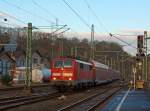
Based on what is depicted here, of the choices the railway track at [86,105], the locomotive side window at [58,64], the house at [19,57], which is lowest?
the railway track at [86,105]

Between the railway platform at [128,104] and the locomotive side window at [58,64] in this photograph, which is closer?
the railway platform at [128,104]

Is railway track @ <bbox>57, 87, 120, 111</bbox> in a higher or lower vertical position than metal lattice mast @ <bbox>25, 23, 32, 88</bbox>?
lower

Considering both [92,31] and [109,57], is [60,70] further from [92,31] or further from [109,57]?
[109,57]

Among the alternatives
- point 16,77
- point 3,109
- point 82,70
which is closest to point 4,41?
point 16,77

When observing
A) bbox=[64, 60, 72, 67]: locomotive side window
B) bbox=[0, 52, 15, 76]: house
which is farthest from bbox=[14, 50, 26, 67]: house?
bbox=[64, 60, 72, 67]: locomotive side window

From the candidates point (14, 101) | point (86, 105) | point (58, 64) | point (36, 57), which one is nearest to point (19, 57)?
point (36, 57)

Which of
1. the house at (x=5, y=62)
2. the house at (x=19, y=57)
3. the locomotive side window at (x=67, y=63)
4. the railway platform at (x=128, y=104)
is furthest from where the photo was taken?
the house at (x=19, y=57)

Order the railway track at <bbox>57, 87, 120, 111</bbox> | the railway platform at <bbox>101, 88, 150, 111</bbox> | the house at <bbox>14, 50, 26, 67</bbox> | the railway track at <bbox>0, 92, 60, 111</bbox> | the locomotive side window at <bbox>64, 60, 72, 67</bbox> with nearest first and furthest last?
1. the railway track at <bbox>57, 87, 120, 111</bbox>
2. the railway track at <bbox>0, 92, 60, 111</bbox>
3. the railway platform at <bbox>101, 88, 150, 111</bbox>
4. the locomotive side window at <bbox>64, 60, 72, 67</bbox>
5. the house at <bbox>14, 50, 26, 67</bbox>

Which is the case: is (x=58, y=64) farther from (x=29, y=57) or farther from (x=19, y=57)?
(x=19, y=57)

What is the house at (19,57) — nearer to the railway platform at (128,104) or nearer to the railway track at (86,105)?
the railway track at (86,105)

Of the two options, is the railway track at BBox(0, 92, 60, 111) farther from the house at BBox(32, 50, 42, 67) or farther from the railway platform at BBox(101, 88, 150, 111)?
the house at BBox(32, 50, 42, 67)

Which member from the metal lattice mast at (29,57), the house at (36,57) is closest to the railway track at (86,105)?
the metal lattice mast at (29,57)

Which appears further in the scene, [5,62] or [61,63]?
[5,62]

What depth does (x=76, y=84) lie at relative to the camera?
137 ft
